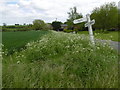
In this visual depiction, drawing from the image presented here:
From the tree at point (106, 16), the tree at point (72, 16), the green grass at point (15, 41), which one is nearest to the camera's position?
the green grass at point (15, 41)

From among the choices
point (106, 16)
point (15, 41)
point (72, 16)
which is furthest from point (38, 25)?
point (15, 41)

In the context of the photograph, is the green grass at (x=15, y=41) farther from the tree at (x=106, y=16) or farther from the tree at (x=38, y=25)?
the tree at (x=38, y=25)

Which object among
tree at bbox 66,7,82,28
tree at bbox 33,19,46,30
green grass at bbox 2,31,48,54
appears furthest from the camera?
tree at bbox 33,19,46,30

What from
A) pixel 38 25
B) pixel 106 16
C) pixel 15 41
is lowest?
pixel 15 41

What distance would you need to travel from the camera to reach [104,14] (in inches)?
1259

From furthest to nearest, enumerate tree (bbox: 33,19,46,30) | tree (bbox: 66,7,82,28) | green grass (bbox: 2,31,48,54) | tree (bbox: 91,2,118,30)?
tree (bbox: 33,19,46,30), tree (bbox: 66,7,82,28), tree (bbox: 91,2,118,30), green grass (bbox: 2,31,48,54)

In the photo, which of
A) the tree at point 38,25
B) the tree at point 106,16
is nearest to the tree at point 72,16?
the tree at point 106,16

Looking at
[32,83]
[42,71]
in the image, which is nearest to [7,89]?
[32,83]

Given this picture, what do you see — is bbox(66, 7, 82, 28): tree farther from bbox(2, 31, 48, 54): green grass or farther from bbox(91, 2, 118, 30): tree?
bbox(2, 31, 48, 54): green grass

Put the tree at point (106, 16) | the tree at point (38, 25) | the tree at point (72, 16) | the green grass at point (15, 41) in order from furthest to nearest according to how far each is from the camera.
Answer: the tree at point (38, 25) → the tree at point (72, 16) → the tree at point (106, 16) → the green grass at point (15, 41)

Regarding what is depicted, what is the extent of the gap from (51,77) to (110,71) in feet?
4.78

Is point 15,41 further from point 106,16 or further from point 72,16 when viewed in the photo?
point 72,16

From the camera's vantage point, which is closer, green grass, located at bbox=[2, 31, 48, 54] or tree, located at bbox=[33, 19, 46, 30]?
green grass, located at bbox=[2, 31, 48, 54]

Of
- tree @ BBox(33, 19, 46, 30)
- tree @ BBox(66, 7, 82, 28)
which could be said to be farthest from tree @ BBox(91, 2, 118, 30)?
tree @ BBox(33, 19, 46, 30)
